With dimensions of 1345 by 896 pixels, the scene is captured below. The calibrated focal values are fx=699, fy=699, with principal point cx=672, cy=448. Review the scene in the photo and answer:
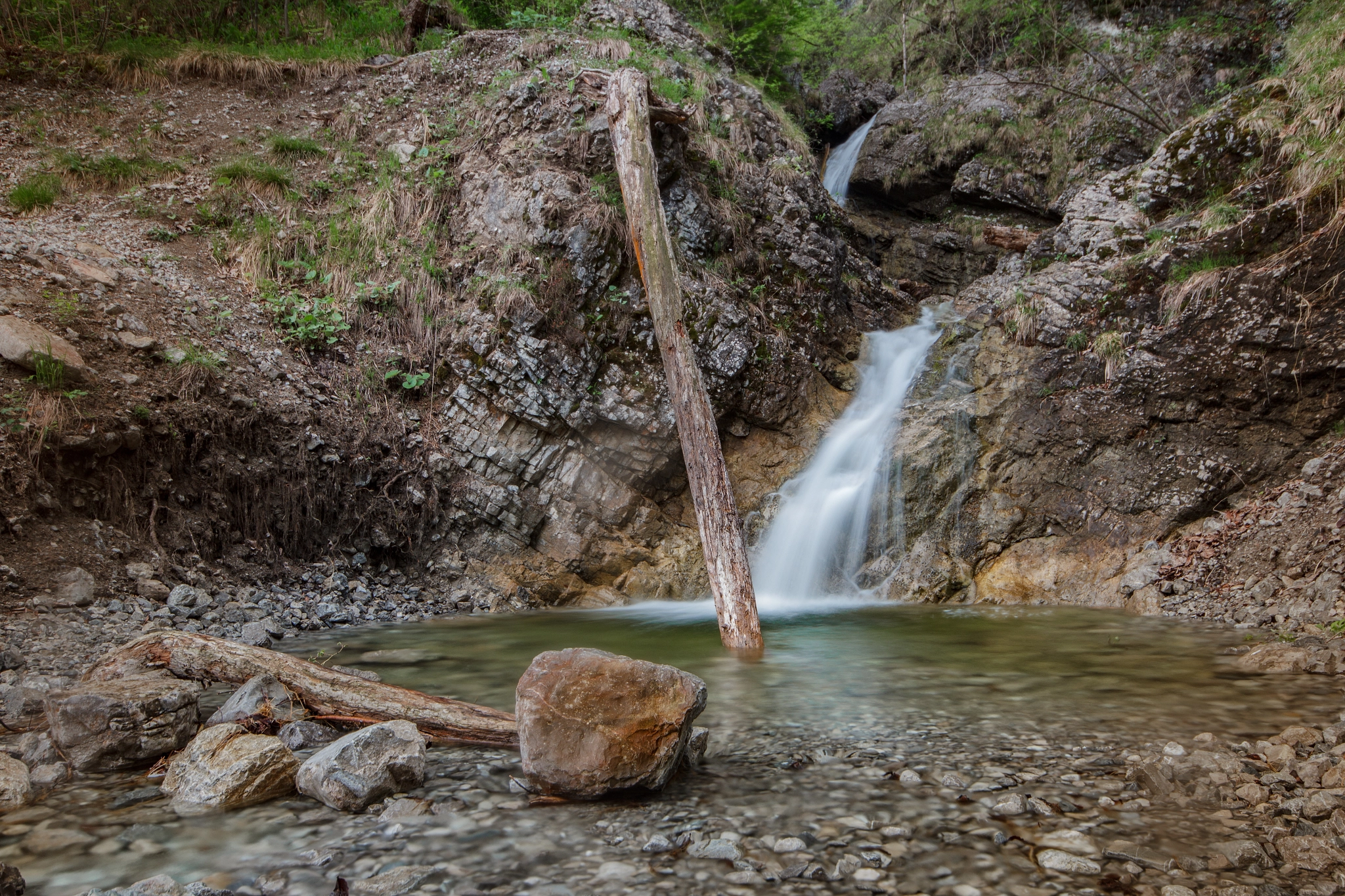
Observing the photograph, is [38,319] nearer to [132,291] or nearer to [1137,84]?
[132,291]

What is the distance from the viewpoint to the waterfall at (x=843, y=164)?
1495 centimetres

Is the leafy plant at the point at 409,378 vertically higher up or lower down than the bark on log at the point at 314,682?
higher up

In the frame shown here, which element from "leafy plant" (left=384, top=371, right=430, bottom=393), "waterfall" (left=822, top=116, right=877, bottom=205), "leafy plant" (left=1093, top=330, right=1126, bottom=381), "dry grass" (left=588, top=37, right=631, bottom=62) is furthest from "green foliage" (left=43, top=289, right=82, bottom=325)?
"waterfall" (left=822, top=116, right=877, bottom=205)

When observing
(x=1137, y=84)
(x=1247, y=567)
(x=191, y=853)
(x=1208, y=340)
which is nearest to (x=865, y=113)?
(x=1137, y=84)

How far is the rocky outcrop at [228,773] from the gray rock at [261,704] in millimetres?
338

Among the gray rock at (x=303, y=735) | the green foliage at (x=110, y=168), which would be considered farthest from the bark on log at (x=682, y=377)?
the green foliage at (x=110, y=168)

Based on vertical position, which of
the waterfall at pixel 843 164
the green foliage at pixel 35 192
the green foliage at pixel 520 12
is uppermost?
the green foliage at pixel 520 12

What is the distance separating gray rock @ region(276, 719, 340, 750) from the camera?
125 inches

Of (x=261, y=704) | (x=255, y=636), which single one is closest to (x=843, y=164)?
(x=255, y=636)

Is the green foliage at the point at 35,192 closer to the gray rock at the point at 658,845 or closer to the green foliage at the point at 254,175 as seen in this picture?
the green foliage at the point at 254,175

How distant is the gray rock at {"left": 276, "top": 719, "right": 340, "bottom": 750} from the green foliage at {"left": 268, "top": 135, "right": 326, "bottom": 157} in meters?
9.79

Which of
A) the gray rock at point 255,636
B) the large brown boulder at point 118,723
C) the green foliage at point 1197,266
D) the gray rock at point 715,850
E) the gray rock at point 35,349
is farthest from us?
the green foliage at point 1197,266

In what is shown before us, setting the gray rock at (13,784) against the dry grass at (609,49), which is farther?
the dry grass at (609,49)

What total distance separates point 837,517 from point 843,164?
407 inches
